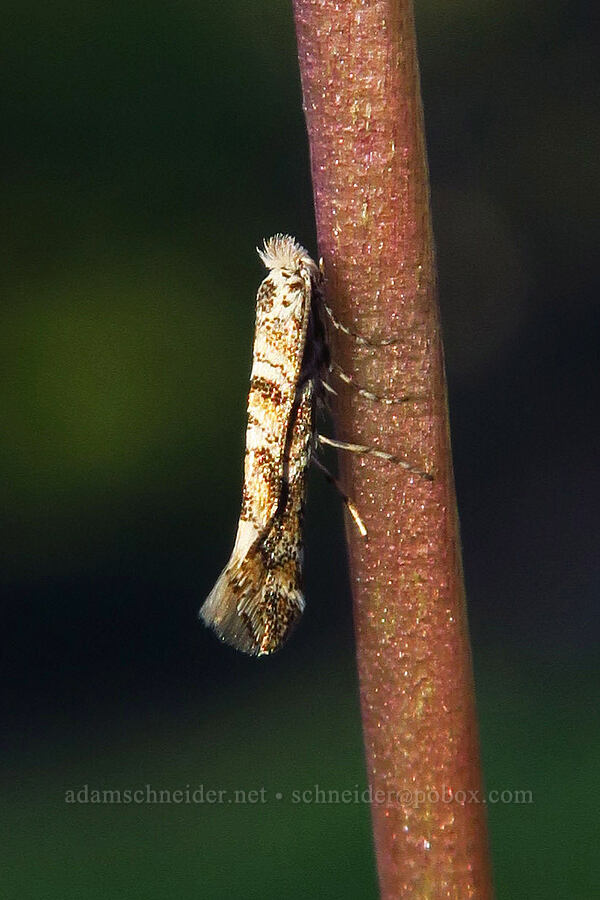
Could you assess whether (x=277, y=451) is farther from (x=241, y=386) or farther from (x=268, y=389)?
(x=241, y=386)

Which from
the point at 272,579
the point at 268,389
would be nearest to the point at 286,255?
the point at 268,389

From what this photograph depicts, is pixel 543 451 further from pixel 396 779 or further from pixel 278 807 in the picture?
pixel 396 779

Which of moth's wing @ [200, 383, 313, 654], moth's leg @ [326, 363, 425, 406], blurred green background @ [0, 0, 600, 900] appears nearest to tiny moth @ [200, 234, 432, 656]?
moth's wing @ [200, 383, 313, 654]

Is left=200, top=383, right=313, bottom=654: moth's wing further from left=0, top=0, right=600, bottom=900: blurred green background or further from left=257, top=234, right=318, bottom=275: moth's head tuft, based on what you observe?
left=0, top=0, right=600, bottom=900: blurred green background

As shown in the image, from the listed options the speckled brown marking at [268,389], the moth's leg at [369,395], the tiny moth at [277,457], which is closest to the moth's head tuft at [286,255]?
the tiny moth at [277,457]

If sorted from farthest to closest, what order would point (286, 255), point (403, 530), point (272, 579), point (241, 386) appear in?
point (241, 386) < point (286, 255) < point (272, 579) < point (403, 530)

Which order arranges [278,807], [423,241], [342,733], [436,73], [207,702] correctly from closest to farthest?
[423,241] → [278,807] → [342,733] → [207,702] → [436,73]

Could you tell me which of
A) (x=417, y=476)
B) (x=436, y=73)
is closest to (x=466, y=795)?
→ (x=417, y=476)

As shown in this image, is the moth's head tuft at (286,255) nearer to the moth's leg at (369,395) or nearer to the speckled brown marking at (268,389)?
the speckled brown marking at (268,389)
